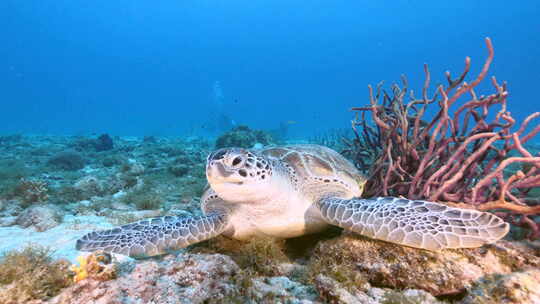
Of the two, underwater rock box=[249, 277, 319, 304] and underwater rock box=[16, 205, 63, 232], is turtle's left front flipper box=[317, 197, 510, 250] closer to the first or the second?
underwater rock box=[249, 277, 319, 304]

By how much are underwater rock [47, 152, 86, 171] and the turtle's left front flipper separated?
9366 mm

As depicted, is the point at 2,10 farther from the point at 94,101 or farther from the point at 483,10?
the point at 483,10

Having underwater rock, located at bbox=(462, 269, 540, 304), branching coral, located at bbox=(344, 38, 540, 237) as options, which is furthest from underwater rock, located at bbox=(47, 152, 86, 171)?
underwater rock, located at bbox=(462, 269, 540, 304)

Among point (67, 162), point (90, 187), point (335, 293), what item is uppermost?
point (67, 162)

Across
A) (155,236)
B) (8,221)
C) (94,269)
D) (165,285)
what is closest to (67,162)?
(8,221)

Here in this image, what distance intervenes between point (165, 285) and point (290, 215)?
1.36 meters

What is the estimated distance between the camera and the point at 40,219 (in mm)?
3504

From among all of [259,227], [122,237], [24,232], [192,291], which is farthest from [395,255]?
[24,232]

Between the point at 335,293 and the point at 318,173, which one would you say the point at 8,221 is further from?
the point at 335,293

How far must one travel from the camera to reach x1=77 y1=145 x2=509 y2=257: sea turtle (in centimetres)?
182

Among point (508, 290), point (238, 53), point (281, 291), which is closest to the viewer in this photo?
point (508, 290)

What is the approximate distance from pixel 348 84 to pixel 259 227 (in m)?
143

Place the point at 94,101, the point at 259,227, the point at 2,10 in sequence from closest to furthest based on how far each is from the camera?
the point at 259,227 < the point at 2,10 < the point at 94,101

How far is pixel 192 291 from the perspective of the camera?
1396mm
